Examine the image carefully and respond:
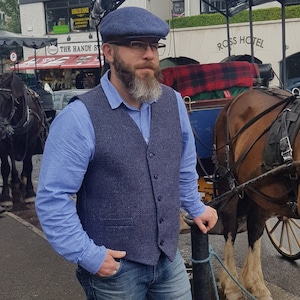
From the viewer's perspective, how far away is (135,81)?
2.02 metres

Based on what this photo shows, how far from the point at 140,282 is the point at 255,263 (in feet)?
7.36

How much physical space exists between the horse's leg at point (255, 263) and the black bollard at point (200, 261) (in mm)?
1780

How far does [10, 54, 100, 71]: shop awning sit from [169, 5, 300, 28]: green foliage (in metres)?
4.68

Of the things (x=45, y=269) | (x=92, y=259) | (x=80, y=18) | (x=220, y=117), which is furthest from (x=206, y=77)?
(x=80, y=18)

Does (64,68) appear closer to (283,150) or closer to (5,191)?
(5,191)

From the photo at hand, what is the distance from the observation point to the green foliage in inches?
734

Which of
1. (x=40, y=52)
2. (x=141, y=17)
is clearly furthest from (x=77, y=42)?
(x=141, y=17)

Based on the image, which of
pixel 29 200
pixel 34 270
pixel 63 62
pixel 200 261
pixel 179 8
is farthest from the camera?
pixel 63 62

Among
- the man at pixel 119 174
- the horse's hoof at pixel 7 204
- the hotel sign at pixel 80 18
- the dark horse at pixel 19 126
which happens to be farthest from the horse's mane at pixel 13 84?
the hotel sign at pixel 80 18

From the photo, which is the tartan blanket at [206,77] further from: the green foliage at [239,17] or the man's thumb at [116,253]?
the green foliage at [239,17]

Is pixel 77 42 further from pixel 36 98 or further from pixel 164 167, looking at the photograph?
pixel 164 167

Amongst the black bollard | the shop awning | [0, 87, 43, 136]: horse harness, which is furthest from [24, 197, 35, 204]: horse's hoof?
the shop awning

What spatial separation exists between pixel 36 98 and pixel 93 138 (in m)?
5.98

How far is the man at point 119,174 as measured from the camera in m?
1.90
